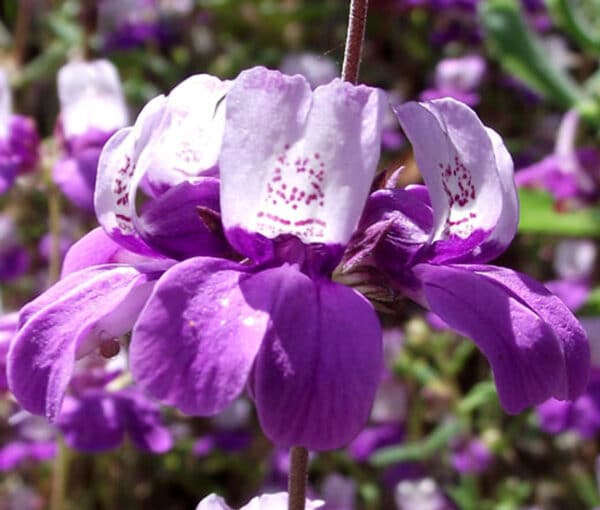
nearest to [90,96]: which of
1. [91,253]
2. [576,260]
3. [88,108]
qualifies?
[88,108]

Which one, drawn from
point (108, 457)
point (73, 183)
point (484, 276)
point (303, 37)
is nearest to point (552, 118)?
point (303, 37)

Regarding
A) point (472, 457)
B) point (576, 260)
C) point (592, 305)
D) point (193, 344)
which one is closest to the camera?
point (193, 344)

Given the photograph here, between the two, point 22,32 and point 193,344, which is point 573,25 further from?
point 193,344

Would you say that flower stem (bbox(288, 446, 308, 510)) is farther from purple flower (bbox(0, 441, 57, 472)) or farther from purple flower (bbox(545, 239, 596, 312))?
purple flower (bbox(545, 239, 596, 312))

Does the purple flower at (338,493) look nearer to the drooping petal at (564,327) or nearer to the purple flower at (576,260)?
the purple flower at (576,260)

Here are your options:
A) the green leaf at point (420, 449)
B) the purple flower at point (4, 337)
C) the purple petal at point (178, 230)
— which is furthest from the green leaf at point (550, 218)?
the purple petal at point (178, 230)

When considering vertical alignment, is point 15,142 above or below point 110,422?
above
